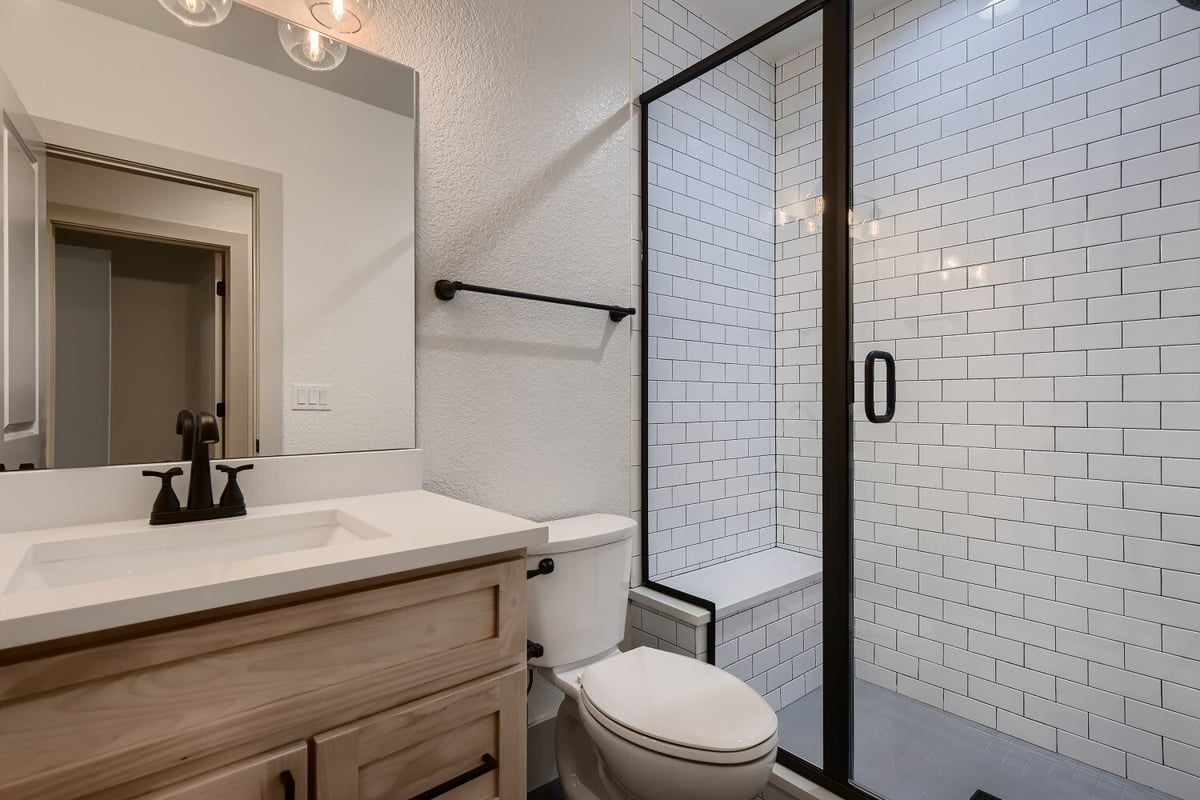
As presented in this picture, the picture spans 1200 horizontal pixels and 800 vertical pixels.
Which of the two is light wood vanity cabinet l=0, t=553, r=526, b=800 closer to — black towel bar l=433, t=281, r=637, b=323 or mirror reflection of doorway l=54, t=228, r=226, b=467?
mirror reflection of doorway l=54, t=228, r=226, b=467

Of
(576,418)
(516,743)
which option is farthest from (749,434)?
(516,743)

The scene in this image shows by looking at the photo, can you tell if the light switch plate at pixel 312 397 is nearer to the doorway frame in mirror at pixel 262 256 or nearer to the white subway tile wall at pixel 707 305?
the doorway frame in mirror at pixel 262 256

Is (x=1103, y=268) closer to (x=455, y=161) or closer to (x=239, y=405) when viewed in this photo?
(x=455, y=161)

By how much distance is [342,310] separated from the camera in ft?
4.50

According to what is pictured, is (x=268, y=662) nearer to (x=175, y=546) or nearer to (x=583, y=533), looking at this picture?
(x=175, y=546)

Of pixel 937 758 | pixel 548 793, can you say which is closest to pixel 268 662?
pixel 548 793

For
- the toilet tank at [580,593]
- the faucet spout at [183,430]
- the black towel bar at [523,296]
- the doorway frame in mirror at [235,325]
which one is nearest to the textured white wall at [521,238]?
the black towel bar at [523,296]

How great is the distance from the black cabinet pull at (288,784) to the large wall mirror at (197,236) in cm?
70

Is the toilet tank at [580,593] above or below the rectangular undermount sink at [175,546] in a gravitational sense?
below

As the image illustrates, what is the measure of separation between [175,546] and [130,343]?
1.38 ft

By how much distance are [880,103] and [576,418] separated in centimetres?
131

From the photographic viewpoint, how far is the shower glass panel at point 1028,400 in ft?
4.69

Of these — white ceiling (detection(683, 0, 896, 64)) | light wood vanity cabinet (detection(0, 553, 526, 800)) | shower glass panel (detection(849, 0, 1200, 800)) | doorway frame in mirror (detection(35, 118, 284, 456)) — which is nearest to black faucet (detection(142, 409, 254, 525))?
doorway frame in mirror (detection(35, 118, 284, 456))

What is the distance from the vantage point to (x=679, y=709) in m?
1.22
